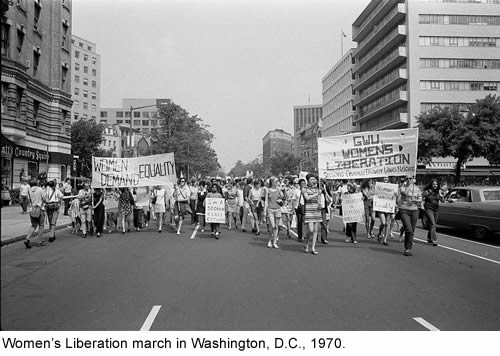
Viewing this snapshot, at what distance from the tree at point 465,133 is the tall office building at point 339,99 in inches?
1504

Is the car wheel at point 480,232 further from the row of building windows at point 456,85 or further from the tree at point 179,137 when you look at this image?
the row of building windows at point 456,85

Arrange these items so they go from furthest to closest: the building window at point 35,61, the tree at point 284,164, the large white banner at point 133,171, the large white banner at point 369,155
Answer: the tree at point 284,164 < the building window at point 35,61 < the large white banner at point 133,171 < the large white banner at point 369,155

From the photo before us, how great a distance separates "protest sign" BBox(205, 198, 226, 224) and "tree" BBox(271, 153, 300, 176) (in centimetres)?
7581

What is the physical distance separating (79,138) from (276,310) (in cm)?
6116

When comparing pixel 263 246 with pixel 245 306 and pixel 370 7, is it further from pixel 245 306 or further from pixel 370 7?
pixel 370 7

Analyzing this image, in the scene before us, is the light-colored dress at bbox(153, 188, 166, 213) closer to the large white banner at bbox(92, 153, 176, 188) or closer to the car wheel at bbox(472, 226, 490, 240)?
the large white banner at bbox(92, 153, 176, 188)

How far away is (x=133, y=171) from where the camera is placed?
43.8 ft

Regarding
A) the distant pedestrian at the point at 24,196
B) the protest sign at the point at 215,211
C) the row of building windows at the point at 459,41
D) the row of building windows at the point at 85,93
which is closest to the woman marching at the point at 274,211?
the protest sign at the point at 215,211

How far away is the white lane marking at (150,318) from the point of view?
4243mm

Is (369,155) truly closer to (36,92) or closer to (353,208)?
(353,208)

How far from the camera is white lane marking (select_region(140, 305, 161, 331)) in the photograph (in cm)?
424

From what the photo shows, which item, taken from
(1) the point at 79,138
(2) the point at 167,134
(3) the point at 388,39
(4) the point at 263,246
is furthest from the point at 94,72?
(4) the point at 263,246

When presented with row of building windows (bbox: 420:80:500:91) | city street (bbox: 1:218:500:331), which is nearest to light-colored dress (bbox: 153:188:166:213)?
city street (bbox: 1:218:500:331)

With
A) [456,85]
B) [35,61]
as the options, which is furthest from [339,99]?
[35,61]
